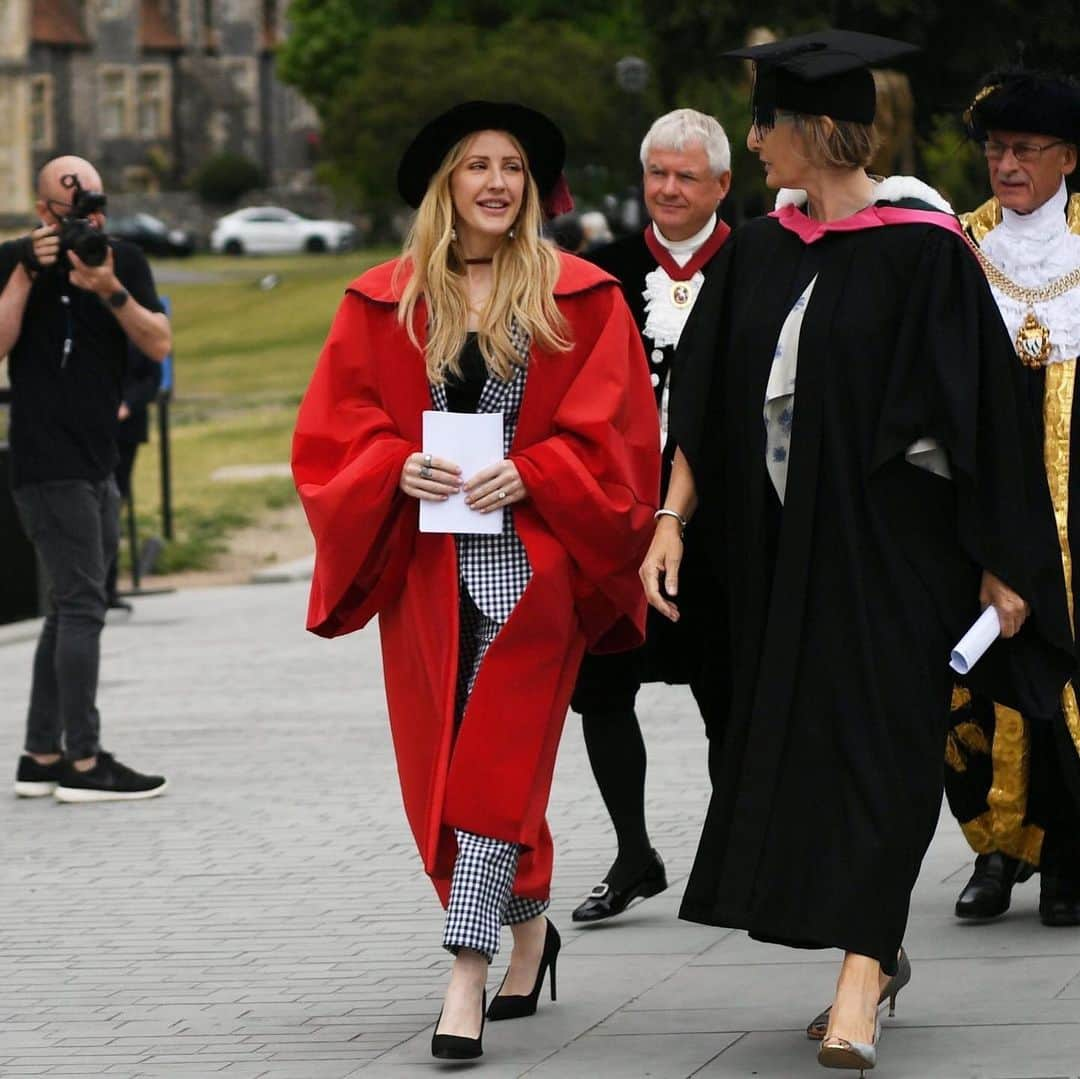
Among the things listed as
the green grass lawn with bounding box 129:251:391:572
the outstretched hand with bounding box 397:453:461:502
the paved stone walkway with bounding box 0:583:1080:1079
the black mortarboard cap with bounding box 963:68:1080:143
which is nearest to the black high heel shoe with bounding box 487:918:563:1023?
the paved stone walkway with bounding box 0:583:1080:1079

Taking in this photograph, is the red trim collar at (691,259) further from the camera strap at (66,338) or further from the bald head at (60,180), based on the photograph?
the bald head at (60,180)

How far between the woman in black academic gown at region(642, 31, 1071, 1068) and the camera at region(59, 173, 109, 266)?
3.51m

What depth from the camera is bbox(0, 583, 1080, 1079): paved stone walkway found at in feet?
17.3

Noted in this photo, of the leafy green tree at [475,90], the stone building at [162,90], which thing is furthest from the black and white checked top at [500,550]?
the stone building at [162,90]

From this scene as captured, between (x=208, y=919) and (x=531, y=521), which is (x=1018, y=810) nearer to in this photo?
(x=531, y=521)

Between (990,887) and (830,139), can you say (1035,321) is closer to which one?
(830,139)

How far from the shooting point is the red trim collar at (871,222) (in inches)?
200

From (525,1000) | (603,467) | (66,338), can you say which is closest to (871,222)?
(603,467)

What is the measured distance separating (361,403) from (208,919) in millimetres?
1971

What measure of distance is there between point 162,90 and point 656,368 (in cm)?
9054

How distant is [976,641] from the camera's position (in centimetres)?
495

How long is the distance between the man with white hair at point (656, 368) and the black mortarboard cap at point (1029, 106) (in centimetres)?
70

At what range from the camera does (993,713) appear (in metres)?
6.36

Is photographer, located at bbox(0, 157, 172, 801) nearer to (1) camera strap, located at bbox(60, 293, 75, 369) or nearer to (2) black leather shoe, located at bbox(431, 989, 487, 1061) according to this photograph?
(1) camera strap, located at bbox(60, 293, 75, 369)
